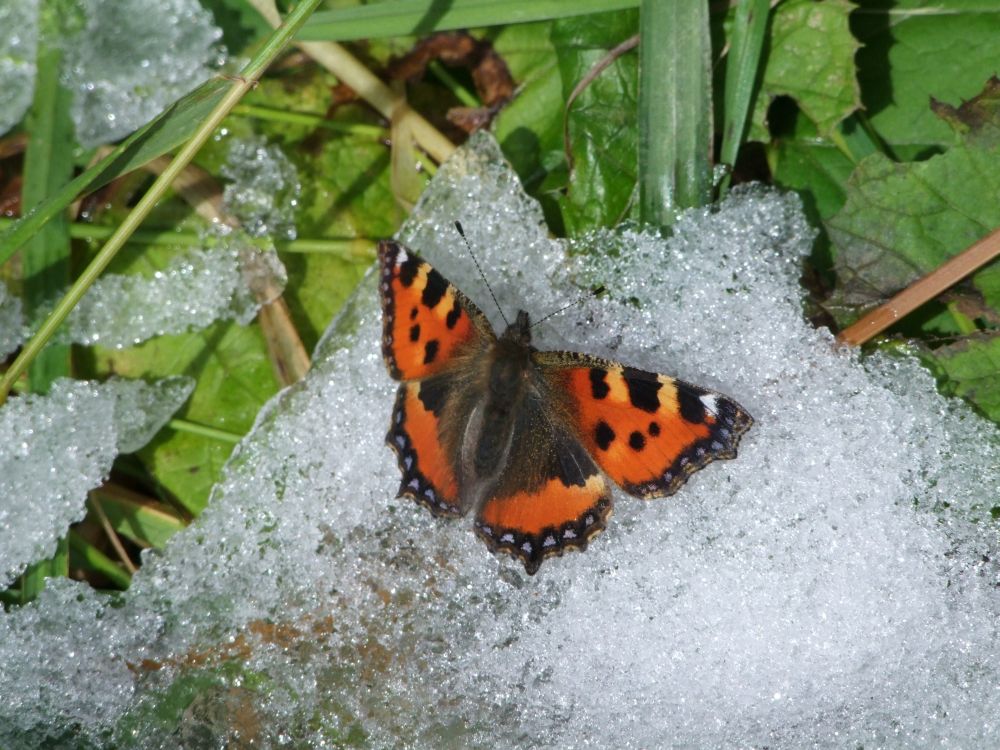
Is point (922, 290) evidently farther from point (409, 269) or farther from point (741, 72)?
point (409, 269)

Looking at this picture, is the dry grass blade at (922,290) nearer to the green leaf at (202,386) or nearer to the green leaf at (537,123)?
the green leaf at (537,123)

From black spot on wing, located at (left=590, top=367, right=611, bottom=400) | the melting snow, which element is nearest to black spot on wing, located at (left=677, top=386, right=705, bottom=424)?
black spot on wing, located at (left=590, top=367, right=611, bottom=400)

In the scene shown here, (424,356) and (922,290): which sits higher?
(424,356)

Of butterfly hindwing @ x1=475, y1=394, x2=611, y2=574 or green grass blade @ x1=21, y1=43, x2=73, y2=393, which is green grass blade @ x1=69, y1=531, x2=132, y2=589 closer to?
green grass blade @ x1=21, y1=43, x2=73, y2=393

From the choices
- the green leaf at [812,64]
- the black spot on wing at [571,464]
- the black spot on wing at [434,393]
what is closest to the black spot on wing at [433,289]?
the black spot on wing at [434,393]

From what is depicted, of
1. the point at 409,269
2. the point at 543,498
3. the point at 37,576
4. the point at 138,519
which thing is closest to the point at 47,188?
the point at 138,519

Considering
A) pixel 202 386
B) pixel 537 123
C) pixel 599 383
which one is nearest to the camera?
pixel 599 383
